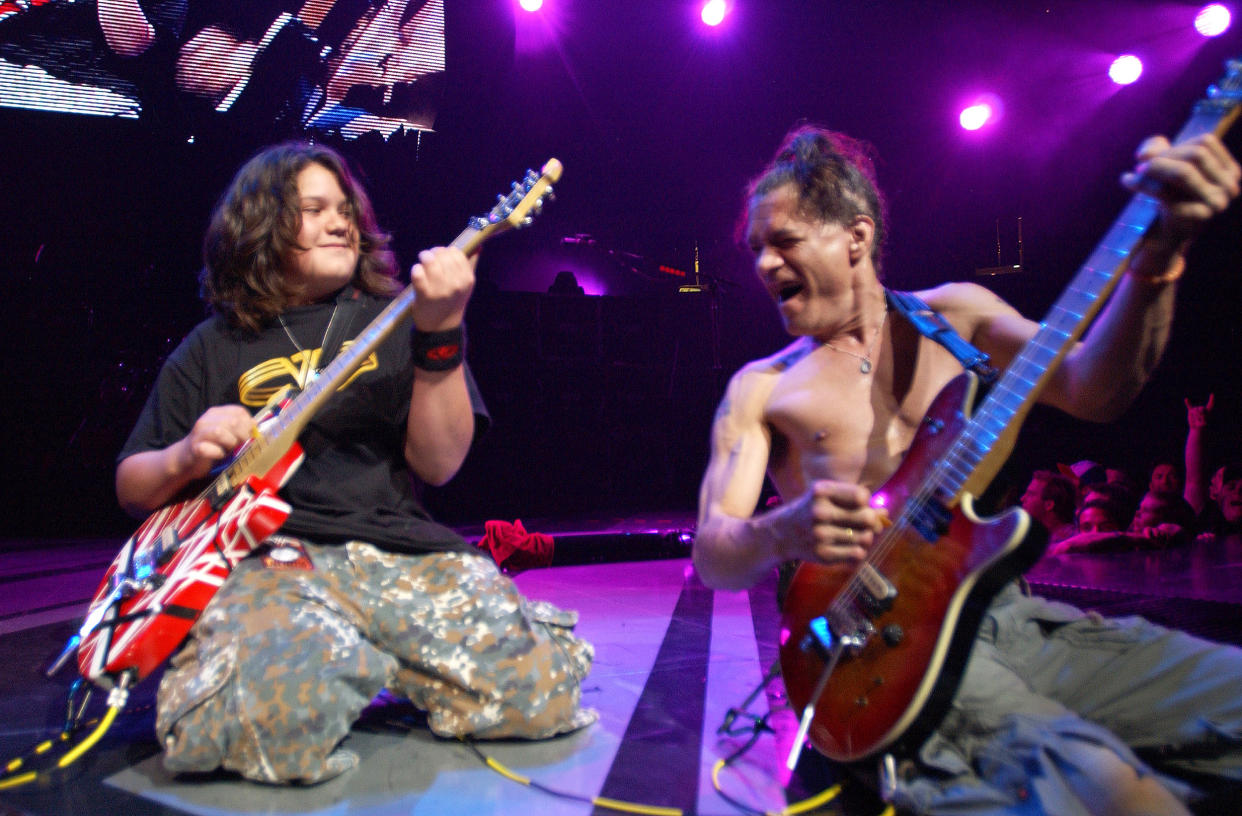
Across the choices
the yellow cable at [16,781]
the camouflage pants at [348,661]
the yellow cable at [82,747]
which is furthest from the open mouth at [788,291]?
the yellow cable at [16,781]

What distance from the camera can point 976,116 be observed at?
7.69m

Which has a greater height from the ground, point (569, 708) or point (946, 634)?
point (946, 634)

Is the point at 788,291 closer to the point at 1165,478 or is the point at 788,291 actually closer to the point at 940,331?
the point at 940,331

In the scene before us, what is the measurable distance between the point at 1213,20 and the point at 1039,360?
696cm

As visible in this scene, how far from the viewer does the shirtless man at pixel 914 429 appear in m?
1.31

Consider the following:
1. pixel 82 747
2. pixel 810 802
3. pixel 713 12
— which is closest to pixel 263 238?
pixel 82 747

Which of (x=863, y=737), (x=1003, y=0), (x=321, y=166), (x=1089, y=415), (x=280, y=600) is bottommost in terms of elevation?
(x=863, y=737)

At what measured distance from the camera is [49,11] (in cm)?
694

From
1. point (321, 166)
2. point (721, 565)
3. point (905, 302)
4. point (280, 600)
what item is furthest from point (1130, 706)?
point (321, 166)

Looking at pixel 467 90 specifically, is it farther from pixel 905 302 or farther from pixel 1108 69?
pixel 905 302

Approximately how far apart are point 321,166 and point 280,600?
1.47 meters

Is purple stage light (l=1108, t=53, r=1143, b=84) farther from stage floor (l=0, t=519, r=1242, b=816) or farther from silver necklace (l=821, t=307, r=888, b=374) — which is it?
silver necklace (l=821, t=307, r=888, b=374)

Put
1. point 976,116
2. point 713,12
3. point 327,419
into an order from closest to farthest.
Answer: point 327,419, point 976,116, point 713,12

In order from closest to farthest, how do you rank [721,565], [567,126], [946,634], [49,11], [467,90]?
[946,634]
[721,565]
[49,11]
[467,90]
[567,126]
